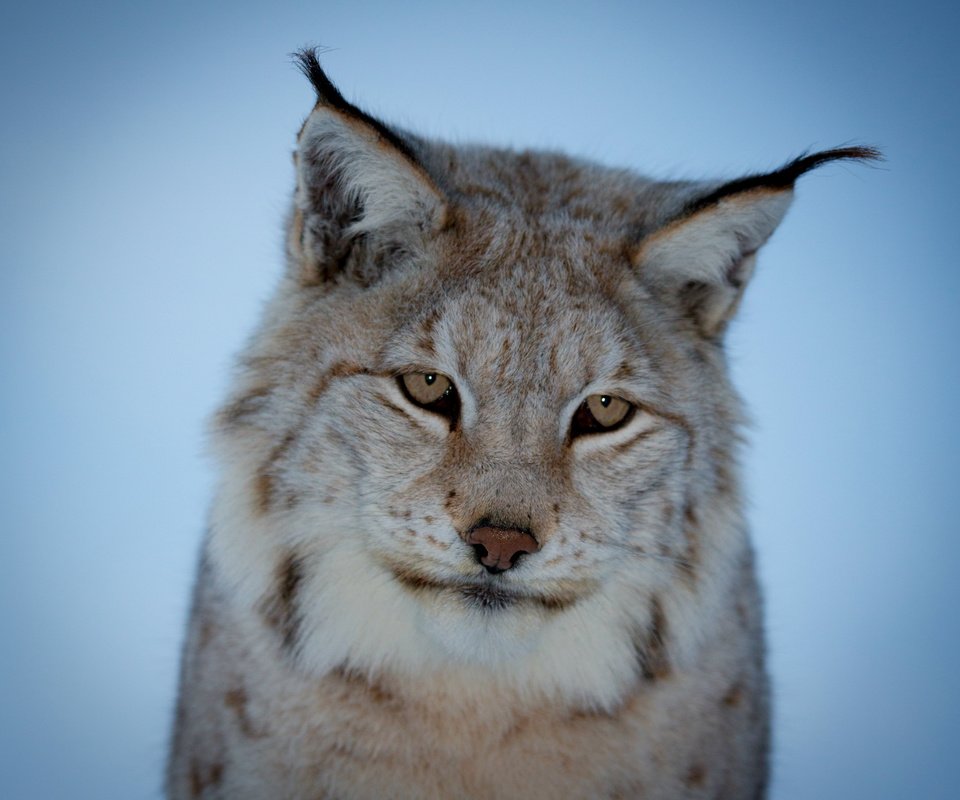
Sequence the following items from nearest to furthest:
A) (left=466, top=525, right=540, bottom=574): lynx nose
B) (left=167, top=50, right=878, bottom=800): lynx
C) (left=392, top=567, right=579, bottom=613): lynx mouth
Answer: (left=466, top=525, right=540, bottom=574): lynx nose
(left=392, top=567, right=579, bottom=613): lynx mouth
(left=167, top=50, right=878, bottom=800): lynx

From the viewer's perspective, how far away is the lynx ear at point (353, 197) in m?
3.41

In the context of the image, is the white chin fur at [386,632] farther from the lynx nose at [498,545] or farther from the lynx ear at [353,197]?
the lynx ear at [353,197]

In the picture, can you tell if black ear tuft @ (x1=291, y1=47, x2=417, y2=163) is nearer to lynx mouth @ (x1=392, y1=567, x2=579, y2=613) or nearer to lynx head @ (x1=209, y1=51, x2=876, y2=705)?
lynx head @ (x1=209, y1=51, x2=876, y2=705)

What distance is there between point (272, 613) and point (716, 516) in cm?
141

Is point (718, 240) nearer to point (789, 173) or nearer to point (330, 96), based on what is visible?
point (789, 173)

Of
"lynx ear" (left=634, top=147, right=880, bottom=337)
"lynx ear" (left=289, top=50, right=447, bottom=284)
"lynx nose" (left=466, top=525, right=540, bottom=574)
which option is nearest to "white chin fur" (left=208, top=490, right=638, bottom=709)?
"lynx nose" (left=466, top=525, right=540, bottom=574)

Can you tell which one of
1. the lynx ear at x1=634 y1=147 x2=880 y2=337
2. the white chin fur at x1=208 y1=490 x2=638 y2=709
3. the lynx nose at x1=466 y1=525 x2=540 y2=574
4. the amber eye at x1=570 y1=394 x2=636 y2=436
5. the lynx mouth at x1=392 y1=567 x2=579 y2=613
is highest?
the lynx ear at x1=634 y1=147 x2=880 y2=337

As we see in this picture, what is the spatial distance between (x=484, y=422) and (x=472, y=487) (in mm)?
206

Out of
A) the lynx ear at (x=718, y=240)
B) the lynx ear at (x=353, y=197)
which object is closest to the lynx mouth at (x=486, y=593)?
the lynx ear at (x=353, y=197)

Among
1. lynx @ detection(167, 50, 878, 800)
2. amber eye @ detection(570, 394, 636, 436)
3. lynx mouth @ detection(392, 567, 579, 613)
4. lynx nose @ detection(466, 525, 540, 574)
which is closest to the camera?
lynx nose @ detection(466, 525, 540, 574)

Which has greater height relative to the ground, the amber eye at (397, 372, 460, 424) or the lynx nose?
the amber eye at (397, 372, 460, 424)

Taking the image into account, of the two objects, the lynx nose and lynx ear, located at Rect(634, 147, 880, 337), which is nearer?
the lynx nose

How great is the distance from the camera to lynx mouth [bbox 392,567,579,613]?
10.8 feet

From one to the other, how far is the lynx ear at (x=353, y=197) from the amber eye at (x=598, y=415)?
73cm
